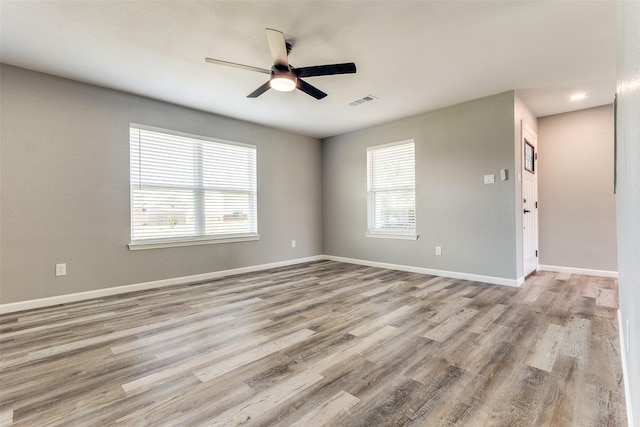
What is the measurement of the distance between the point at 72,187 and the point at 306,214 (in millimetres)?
3657

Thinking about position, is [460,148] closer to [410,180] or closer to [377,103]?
[410,180]

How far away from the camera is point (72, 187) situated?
10.7ft

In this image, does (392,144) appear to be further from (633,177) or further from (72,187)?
(72,187)

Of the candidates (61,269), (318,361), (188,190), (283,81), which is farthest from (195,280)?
(283,81)

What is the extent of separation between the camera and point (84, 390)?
164 centimetres

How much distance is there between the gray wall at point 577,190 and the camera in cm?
414

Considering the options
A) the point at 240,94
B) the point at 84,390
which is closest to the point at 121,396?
the point at 84,390

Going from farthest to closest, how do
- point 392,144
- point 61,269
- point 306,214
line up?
point 306,214, point 392,144, point 61,269

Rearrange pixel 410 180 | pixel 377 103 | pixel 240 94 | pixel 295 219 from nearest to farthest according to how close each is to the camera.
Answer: pixel 240 94, pixel 377 103, pixel 410 180, pixel 295 219

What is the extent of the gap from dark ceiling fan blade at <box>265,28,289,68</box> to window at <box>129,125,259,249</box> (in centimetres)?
238

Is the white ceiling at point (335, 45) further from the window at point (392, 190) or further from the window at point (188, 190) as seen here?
the window at point (392, 190)

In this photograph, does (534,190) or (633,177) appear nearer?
(633,177)

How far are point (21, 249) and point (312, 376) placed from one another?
339 cm

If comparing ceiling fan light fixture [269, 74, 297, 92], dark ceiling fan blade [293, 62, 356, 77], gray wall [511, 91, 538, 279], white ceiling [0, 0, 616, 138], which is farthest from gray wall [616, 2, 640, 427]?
gray wall [511, 91, 538, 279]
